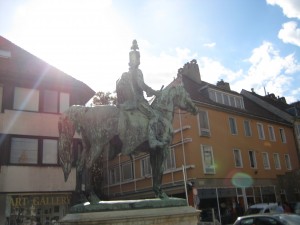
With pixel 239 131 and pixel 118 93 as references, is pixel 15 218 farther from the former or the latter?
pixel 239 131

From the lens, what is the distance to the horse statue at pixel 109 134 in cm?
679

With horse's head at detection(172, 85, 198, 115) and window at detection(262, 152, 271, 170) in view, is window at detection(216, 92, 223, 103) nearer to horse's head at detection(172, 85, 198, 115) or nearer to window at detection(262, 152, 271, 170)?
window at detection(262, 152, 271, 170)

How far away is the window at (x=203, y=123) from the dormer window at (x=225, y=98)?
123 inches

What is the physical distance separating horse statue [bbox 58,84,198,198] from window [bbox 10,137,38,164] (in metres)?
14.6

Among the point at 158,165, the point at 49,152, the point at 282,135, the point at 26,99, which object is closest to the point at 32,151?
the point at 49,152

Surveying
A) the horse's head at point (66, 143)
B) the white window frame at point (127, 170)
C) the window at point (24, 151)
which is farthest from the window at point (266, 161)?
the horse's head at point (66, 143)

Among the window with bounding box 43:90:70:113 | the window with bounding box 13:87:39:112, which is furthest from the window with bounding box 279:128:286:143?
the window with bounding box 13:87:39:112

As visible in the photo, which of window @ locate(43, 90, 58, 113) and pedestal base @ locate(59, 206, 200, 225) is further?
window @ locate(43, 90, 58, 113)

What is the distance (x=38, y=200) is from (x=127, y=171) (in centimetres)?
1549

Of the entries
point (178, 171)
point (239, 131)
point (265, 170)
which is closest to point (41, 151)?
point (178, 171)

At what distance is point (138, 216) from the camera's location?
6121mm

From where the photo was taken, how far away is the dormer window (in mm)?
33438

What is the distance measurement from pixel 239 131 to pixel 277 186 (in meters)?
6.38

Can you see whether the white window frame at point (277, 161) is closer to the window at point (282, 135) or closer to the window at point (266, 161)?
the window at point (266, 161)
